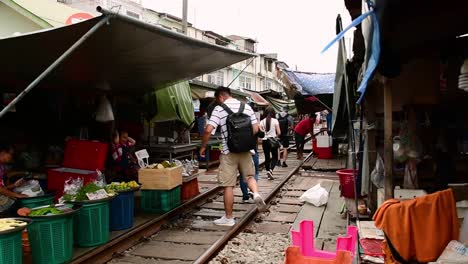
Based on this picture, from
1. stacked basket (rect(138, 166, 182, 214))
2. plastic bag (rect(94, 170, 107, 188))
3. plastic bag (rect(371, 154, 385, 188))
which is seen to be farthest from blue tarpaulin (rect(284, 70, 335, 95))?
plastic bag (rect(94, 170, 107, 188))

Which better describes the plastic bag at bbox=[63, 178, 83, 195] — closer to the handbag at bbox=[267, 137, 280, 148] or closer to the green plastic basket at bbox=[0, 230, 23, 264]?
the green plastic basket at bbox=[0, 230, 23, 264]

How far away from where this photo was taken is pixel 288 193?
970cm

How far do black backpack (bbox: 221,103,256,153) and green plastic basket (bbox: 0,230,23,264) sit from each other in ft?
10.8

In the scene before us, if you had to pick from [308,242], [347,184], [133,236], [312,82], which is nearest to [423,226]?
[308,242]

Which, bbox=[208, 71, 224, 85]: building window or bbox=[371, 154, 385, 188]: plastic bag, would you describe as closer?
bbox=[371, 154, 385, 188]: plastic bag

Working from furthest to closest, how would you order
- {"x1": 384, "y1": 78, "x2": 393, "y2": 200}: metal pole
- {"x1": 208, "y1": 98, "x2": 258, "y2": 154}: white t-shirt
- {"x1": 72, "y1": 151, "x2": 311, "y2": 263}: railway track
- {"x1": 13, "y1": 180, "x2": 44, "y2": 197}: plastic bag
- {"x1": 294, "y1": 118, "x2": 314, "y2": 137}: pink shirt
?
{"x1": 294, "y1": 118, "x2": 314, "y2": 137}: pink shirt, {"x1": 208, "y1": 98, "x2": 258, "y2": 154}: white t-shirt, {"x1": 13, "y1": 180, "x2": 44, "y2": 197}: plastic bag, {"x1": 72, "y1": 151, "x2": 311, "y2": 263}: railway track, {"x1": 384, "y1": 78, "x2": 393, "y2": 200}: metal pole

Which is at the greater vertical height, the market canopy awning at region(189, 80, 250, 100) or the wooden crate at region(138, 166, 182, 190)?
the market canopy awning at region(189, 80, 250, 100)

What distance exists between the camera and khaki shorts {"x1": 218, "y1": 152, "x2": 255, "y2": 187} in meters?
6.38

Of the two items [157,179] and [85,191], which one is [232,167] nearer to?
[157,179]

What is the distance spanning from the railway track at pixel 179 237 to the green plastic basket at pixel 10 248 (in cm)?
82

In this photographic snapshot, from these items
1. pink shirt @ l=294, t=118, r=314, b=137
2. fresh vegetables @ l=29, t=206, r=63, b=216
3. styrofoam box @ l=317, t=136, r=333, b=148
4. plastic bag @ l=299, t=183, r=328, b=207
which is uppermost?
pink shirt @ l=294, t=118, r=314, b=137

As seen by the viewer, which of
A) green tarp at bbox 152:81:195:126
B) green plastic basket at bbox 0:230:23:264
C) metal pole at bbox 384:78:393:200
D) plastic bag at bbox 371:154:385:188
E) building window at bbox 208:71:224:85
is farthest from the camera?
building window at bbox 208:71:224:85

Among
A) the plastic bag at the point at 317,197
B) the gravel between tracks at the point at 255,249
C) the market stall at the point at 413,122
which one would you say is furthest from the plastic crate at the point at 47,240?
the plastic bag at the point at 317,197

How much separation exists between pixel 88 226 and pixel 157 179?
1890mm
